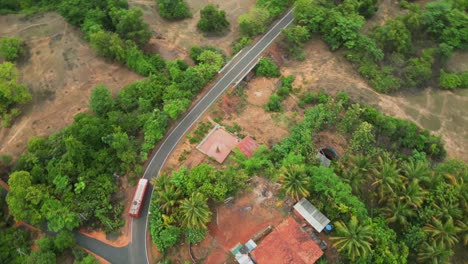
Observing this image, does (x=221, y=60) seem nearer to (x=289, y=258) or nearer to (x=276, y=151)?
(x=276, y=151)

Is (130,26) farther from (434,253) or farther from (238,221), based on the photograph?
(434,253)

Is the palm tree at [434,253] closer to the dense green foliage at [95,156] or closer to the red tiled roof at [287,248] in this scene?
the red tiled roof at [287,248]

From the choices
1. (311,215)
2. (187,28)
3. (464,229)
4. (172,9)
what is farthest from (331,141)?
(172,9)

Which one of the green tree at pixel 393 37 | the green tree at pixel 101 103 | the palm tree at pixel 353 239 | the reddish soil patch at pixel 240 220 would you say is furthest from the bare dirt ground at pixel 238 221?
the green tree at pixel 393 37

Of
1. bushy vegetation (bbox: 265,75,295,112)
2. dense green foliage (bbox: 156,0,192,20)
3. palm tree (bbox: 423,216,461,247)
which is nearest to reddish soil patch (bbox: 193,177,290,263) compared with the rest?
bushy vegetation (bbox: 265,75,295,112)

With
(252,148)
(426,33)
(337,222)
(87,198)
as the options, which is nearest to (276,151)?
(252,148)

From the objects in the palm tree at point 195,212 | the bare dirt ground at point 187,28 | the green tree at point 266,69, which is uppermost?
the bare dirt ground at point 187,28
